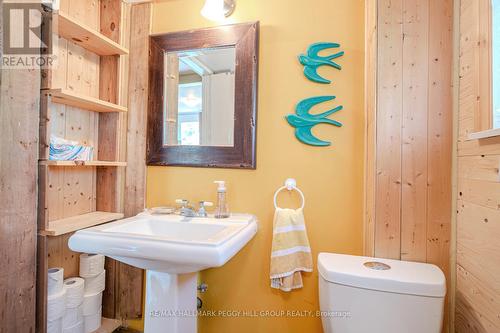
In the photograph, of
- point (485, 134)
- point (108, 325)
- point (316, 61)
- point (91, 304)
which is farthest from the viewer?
point (108, 325)

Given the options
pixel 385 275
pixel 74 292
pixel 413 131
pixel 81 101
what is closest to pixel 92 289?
pixel 74 292

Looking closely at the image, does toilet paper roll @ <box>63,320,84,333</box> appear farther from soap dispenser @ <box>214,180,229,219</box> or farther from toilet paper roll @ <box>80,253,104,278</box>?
soap dispenser @ <box>214,180,229,219</box>

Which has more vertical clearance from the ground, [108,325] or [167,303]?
[167,303]

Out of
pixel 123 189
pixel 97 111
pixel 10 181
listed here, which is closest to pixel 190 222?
pixel 123 189

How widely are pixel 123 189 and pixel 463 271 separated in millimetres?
1658

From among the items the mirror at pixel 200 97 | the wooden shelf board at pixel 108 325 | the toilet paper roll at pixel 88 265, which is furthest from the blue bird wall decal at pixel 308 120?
the wooden shelf board at pixel 108 325

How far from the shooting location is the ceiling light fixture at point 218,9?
1237 mm

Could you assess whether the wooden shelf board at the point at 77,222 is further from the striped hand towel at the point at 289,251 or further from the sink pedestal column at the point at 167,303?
the striped hand towel at the point at 289,251

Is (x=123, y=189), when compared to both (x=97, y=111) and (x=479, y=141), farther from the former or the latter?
(x=479, y=141)

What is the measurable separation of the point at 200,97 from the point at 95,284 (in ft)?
3.82

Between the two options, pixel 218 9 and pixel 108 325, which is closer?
pixel 218 9

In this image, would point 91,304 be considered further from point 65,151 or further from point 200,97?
point 200,97

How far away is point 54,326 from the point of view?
110cm

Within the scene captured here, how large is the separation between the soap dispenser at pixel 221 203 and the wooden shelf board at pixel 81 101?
70 centimetres
